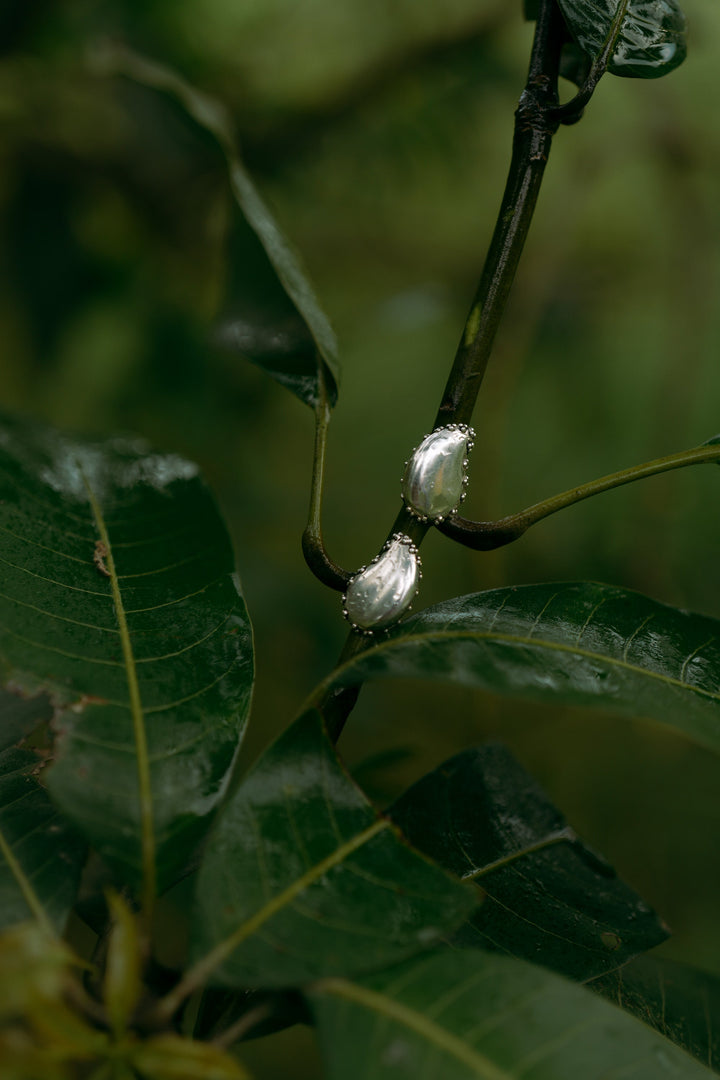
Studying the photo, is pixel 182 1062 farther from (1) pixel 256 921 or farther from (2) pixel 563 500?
(2) pixel 563 500

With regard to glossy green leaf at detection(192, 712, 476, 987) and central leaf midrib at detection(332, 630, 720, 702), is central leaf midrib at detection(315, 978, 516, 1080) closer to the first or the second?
glossy green leaf at detection(192, 712, 476, 987)

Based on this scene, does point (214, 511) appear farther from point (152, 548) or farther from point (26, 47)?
point (26, 47)

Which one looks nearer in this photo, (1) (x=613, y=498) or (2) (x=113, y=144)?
(2) (x=113, y=144)

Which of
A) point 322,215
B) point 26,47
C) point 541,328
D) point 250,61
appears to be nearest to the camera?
point 26,47

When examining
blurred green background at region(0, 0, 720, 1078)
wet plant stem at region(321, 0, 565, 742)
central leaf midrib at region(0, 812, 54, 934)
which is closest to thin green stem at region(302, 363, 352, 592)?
wet plant stem at region(321, 0, 565, 742)

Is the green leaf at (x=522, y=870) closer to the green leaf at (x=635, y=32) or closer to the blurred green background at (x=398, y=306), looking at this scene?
the green leaf at (x=635, y=32)

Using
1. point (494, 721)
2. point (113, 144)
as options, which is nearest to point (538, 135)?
point (494, 721)
